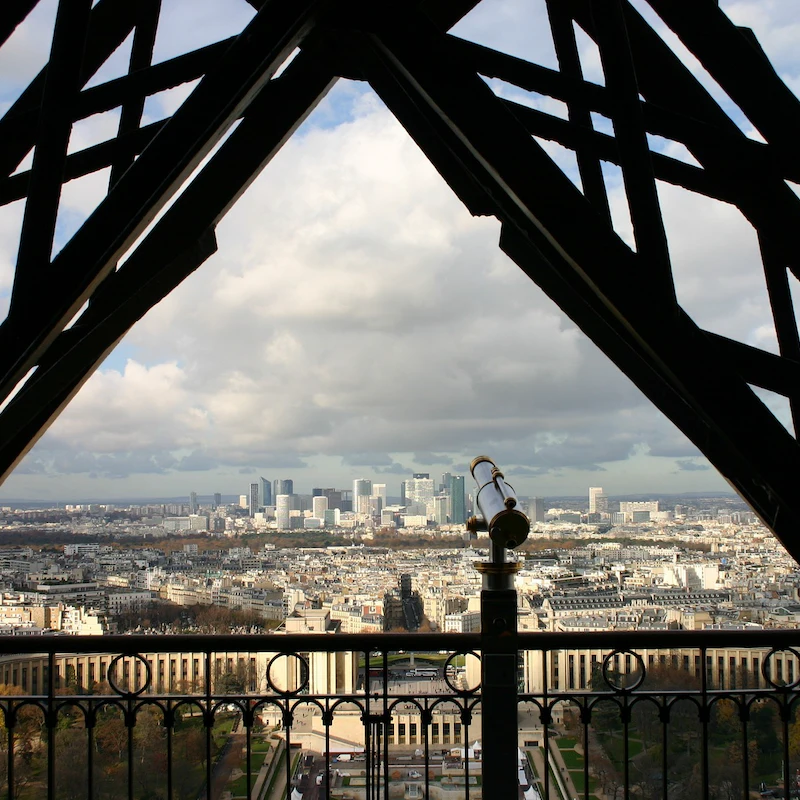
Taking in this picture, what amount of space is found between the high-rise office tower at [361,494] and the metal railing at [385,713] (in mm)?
5066

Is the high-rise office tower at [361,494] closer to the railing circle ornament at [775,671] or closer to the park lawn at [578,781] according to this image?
the park lawn at [578,781]

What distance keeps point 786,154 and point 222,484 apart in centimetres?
933

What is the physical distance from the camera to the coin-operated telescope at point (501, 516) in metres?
1.80

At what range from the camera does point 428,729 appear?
2230 millimetres

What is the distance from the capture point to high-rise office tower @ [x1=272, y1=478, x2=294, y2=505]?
9.30 m

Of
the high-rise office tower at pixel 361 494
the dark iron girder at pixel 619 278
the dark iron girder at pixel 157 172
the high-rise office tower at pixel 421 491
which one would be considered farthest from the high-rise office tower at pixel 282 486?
the dark iron girder at pixel 619 278

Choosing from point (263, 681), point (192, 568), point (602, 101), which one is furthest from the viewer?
point (192, 568)

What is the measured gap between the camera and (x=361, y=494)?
8242 mm

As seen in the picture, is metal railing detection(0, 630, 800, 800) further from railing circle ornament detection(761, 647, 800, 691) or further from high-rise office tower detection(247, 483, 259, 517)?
high-rise office tower detection(247, 483, 259, 517)

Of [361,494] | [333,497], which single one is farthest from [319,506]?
[361,494]

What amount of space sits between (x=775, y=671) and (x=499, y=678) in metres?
0.98

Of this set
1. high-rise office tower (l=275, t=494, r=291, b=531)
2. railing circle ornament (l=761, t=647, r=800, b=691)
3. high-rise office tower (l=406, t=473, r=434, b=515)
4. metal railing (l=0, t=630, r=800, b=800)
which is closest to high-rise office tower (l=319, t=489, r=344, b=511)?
high-rise office tower (l=275, t=494, r=291, b=531)

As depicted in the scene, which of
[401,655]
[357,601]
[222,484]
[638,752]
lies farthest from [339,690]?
[222,484]

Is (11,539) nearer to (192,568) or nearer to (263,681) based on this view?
(192,568)
